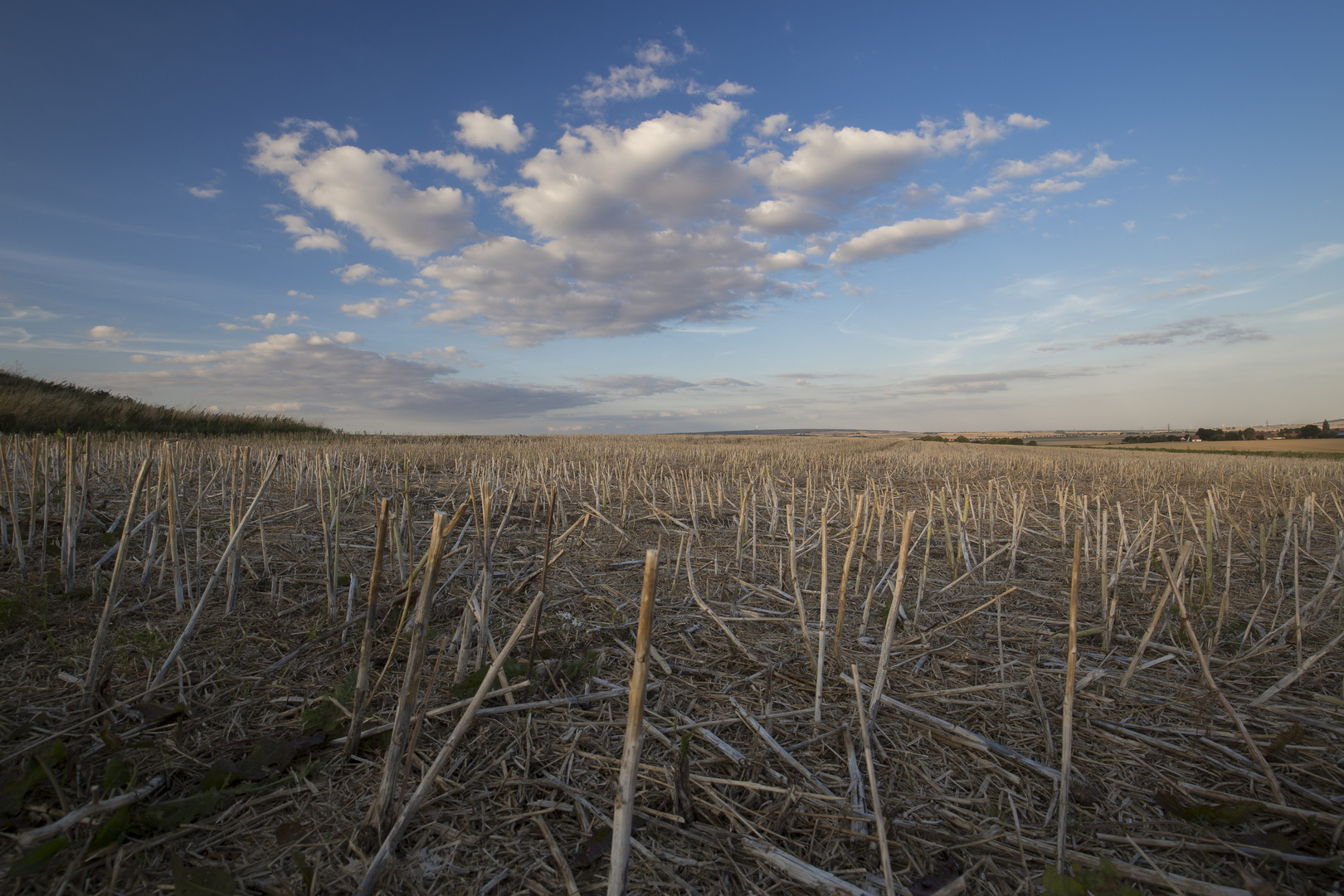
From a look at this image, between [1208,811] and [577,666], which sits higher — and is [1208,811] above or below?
below

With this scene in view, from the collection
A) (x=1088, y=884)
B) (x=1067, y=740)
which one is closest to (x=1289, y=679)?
(x=1067, y=740)

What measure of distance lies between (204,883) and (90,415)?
82.2 ft

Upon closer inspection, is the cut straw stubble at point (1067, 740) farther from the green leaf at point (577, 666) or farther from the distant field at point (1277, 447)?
the distant field at point (1277, 447)

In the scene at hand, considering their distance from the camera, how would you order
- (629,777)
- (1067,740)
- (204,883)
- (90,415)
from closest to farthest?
1. (629,777)
2. (204,883)
3. (1067,740)
4. (90,415)

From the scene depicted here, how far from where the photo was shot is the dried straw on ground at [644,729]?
180cm

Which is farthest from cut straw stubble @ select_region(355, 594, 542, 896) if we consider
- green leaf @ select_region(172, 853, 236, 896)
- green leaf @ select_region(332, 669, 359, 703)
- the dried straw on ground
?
green leaf @ select_region(332, 669, 359, 703)

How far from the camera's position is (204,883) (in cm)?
159

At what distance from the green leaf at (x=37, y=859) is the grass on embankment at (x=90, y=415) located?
805 inches

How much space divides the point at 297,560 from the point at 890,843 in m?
4.64

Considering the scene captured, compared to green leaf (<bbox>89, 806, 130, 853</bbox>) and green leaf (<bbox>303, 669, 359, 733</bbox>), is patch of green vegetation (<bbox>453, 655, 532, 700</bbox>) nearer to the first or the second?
green leaf (<bbox>303, 669, 359, 733</bbox>)

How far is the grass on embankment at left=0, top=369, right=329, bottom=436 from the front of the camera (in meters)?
16.4

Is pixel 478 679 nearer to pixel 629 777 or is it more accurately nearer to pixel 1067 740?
pixel 629 777

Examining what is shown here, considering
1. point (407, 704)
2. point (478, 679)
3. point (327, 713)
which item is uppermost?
point (407, 704)

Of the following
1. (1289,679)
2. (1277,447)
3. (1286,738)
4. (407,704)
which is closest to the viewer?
(407,704)
